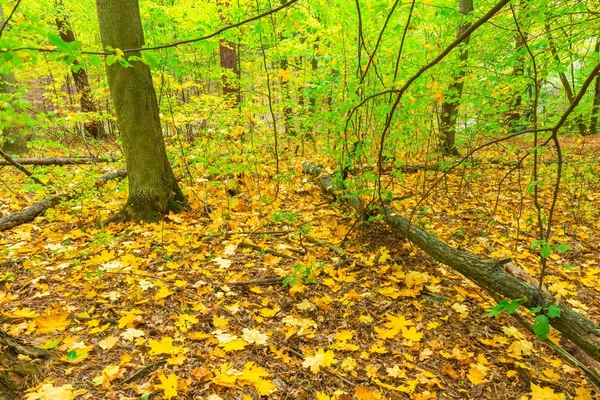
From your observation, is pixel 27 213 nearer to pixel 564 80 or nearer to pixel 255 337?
pixel 255 337

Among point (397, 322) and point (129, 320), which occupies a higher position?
point (129, 320)

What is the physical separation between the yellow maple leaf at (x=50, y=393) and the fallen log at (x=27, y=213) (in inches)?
139

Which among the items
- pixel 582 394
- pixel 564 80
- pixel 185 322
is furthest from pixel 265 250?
pixel 564 80

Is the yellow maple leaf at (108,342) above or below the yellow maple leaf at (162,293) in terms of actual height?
below

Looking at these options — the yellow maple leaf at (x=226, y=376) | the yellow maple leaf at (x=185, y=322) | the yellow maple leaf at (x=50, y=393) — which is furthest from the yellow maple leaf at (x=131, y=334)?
the yellow maple leaf at (x=226, y=376)

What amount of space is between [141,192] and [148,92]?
1317 mm

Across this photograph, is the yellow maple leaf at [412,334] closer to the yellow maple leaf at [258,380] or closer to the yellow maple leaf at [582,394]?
the yellow maple leaf at [582,394]

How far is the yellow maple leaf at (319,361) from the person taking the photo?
2.34m

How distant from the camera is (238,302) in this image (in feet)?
9.97

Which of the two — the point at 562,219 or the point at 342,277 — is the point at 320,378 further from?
the point at 562,219

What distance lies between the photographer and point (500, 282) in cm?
272

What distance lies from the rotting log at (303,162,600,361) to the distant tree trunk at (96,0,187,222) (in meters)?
2.74

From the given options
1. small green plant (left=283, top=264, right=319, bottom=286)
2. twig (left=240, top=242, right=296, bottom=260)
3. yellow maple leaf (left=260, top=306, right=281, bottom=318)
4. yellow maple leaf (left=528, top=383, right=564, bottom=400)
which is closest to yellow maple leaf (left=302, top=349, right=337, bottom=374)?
yellow maple leaf (left=260, top=306, right=281, bottom=318)

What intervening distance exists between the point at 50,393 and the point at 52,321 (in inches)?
32.0
